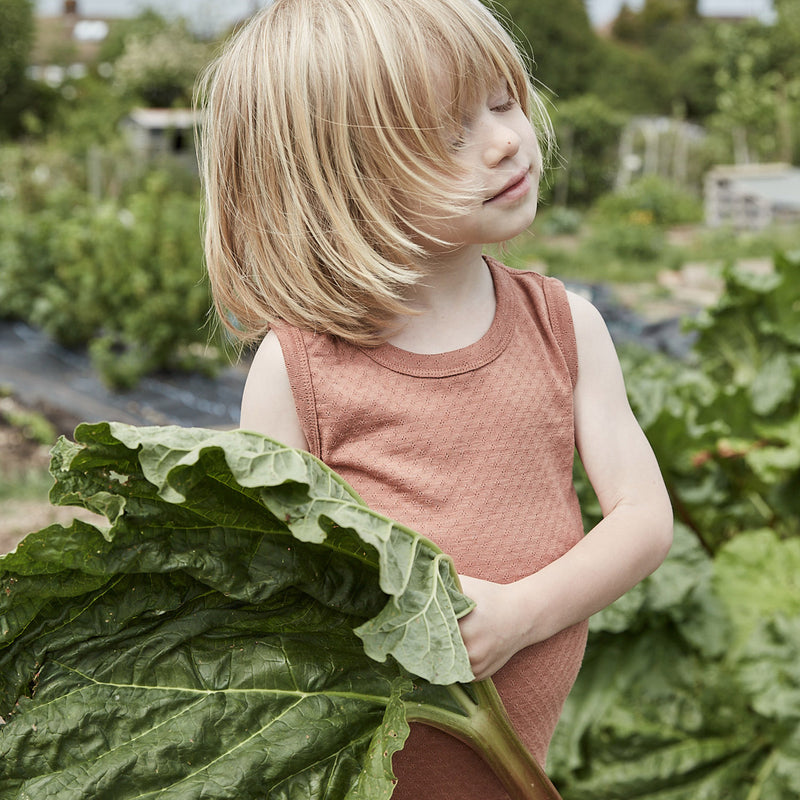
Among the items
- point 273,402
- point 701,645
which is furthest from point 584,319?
point 701,645

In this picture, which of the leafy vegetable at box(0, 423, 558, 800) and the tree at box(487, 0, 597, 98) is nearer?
the leafy vegetable at box(0, 423, 558, 800)

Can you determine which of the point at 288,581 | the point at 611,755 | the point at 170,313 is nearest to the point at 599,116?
the point at 170,313

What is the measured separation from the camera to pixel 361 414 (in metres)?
1.12

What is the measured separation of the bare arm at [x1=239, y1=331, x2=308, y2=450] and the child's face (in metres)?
0.22

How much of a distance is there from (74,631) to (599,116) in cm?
1899

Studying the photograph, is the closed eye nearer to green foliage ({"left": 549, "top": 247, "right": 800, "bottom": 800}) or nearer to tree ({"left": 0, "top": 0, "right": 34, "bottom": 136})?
green foliage ({"left": 549, "top": 247, "right": 800, "bottom": 800})

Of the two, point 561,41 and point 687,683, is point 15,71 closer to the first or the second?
point 561,41

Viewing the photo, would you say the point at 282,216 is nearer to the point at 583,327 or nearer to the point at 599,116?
the point at 583,327

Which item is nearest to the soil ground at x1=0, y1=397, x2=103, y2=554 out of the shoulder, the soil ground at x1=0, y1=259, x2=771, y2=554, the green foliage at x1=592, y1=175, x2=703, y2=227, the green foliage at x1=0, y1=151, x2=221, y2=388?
the soil ground at x1=0, y1=259, x2=771, y2=554

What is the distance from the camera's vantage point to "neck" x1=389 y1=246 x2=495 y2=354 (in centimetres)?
117

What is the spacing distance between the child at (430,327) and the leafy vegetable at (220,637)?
114 millimetres

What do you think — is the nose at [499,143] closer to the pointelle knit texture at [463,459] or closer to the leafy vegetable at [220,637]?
the pointelle knit texture at [463,459]

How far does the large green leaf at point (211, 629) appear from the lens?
915 millimetres

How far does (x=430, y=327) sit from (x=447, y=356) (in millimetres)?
49
